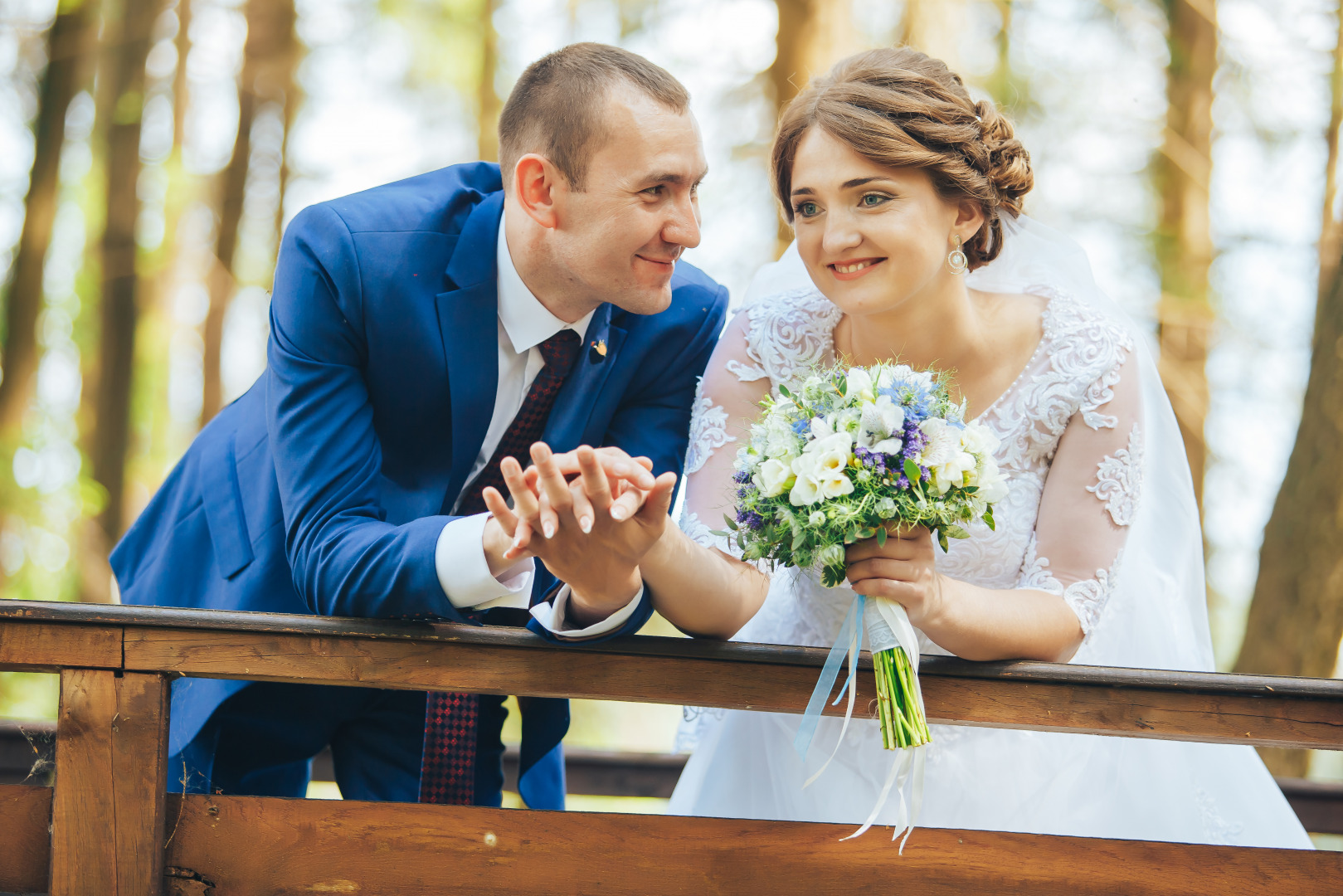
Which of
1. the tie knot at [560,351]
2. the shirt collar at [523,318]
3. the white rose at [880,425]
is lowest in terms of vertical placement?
the white rose at [880,425]

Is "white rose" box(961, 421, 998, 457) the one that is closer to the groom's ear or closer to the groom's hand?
the groom's hand

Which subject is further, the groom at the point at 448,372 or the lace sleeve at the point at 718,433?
the lace sleeve at the point at 718,433

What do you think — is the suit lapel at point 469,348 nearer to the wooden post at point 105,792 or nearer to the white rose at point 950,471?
the wooden post at point 105,792

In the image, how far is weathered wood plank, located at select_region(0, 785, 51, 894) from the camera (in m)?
1.99

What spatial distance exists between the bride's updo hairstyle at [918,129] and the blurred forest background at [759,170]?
3.39 m

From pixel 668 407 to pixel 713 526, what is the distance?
40cm

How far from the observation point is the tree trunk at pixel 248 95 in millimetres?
8383

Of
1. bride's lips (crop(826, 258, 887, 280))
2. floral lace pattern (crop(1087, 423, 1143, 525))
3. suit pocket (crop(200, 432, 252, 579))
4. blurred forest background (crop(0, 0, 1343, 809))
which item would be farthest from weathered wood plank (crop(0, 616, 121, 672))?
blurred forest background (crop(0, 0, 1343, 809))

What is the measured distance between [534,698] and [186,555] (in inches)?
36.0

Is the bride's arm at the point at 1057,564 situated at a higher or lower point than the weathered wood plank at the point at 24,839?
higher

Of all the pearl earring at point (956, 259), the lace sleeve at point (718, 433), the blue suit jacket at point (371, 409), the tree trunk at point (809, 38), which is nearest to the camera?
the blue suit jacket at point (371, 409)

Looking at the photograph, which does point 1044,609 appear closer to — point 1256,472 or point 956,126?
point 956,126

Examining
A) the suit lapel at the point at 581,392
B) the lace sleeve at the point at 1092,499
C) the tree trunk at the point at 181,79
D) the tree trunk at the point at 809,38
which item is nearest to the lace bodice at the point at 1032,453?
the lace sleeve at the point at 1092,499

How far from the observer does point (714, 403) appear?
2.66m
